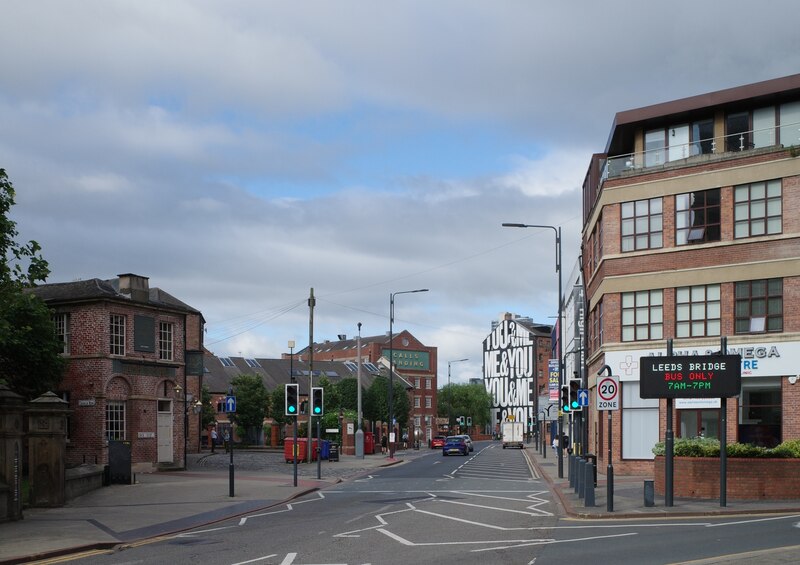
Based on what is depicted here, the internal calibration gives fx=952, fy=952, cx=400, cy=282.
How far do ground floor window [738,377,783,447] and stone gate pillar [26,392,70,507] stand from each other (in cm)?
2494

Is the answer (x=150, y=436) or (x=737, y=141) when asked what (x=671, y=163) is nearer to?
(x=737, y=141)

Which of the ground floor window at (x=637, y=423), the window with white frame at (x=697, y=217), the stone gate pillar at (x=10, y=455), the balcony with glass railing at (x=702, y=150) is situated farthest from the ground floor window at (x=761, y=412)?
the stone gate pillar at (x=10, y=455)

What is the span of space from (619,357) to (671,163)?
8393 mm

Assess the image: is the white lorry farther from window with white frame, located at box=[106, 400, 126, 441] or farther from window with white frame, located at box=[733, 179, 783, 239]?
window with white frame, located at box=[733, 179, 783, 239]

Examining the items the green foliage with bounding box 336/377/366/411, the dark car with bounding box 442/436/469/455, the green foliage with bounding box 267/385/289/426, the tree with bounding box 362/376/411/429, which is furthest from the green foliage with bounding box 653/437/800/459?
the tree with bounding box 362/376/411/429

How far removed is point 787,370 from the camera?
3581 centimetres

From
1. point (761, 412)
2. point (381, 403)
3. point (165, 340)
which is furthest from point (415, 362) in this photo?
point (761, 412)

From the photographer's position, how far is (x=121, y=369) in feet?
133

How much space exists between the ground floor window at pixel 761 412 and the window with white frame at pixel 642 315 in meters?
4.30

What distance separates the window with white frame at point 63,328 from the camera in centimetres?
4006

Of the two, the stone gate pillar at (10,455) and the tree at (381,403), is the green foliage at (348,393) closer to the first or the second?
the tree at (381,403)

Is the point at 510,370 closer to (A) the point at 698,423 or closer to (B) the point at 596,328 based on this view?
(B) the point at 596,328

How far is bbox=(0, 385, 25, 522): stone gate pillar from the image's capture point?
2202 centimetres

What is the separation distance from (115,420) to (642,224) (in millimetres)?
23694
